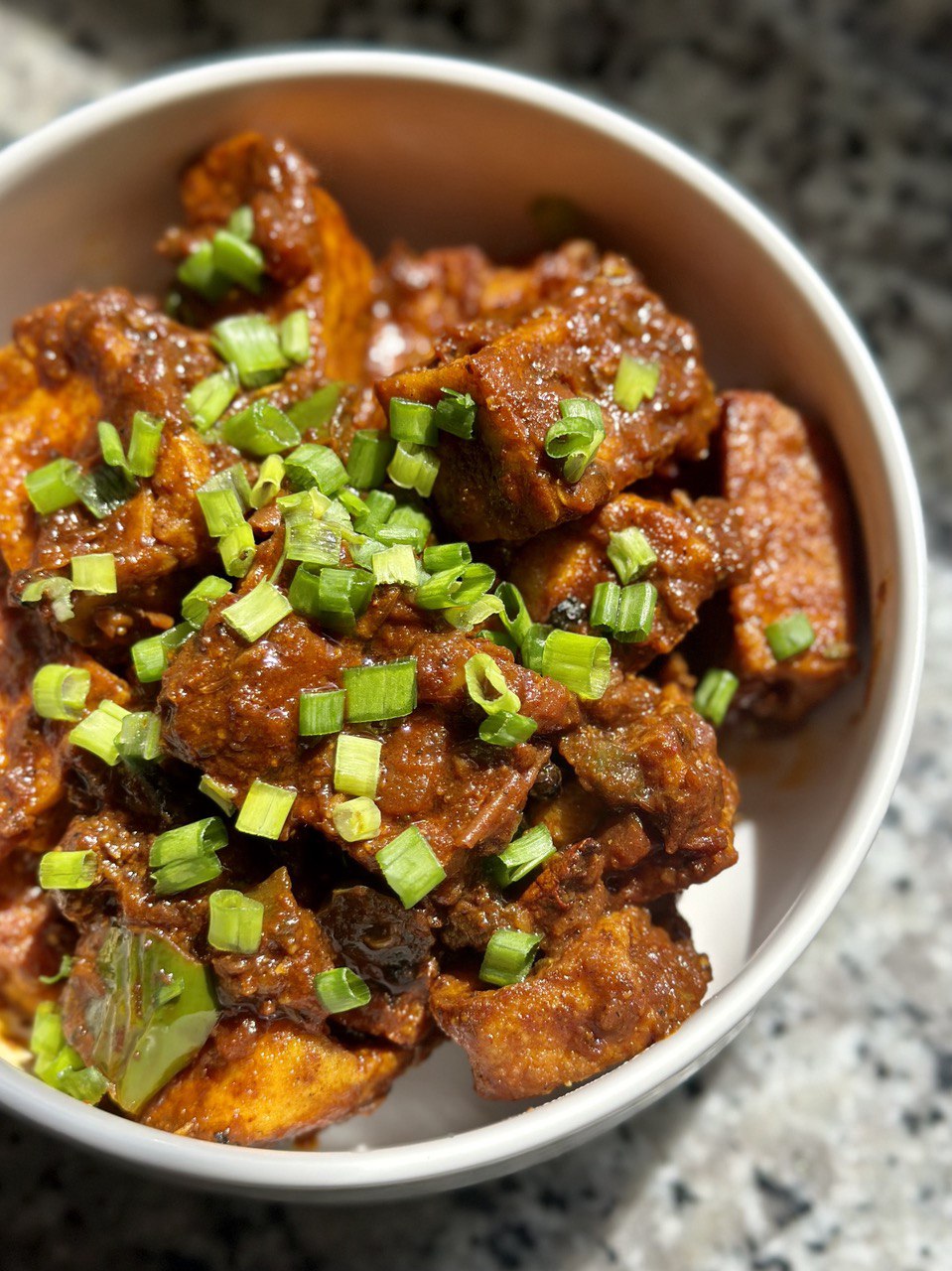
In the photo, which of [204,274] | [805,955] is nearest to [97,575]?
[204,274]

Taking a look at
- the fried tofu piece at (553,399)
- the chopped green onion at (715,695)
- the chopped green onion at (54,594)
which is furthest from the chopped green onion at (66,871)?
the chopped green onion at (715,695)

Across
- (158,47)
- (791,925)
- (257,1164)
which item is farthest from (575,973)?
(158,47)

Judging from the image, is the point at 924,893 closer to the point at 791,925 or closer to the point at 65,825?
the point at 791,925

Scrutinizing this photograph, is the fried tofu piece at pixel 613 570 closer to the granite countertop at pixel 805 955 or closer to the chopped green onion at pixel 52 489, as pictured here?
the chopped green onion at pixel 52 489

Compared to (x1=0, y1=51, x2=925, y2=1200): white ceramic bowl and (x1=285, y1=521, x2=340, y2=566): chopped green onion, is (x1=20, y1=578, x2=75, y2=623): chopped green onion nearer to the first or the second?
(x1=285, y1=521, x2=340, y2=566): chopped green onion

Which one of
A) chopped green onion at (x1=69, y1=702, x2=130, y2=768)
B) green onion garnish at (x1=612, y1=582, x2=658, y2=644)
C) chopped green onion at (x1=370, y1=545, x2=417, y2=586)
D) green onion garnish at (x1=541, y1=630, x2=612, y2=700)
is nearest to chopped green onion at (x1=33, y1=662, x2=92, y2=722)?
chopped green onion at (x1=69, y1=702, x2=130, y2=768)

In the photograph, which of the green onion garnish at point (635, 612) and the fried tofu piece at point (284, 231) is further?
the fried tofu piece at point (284, 231)
